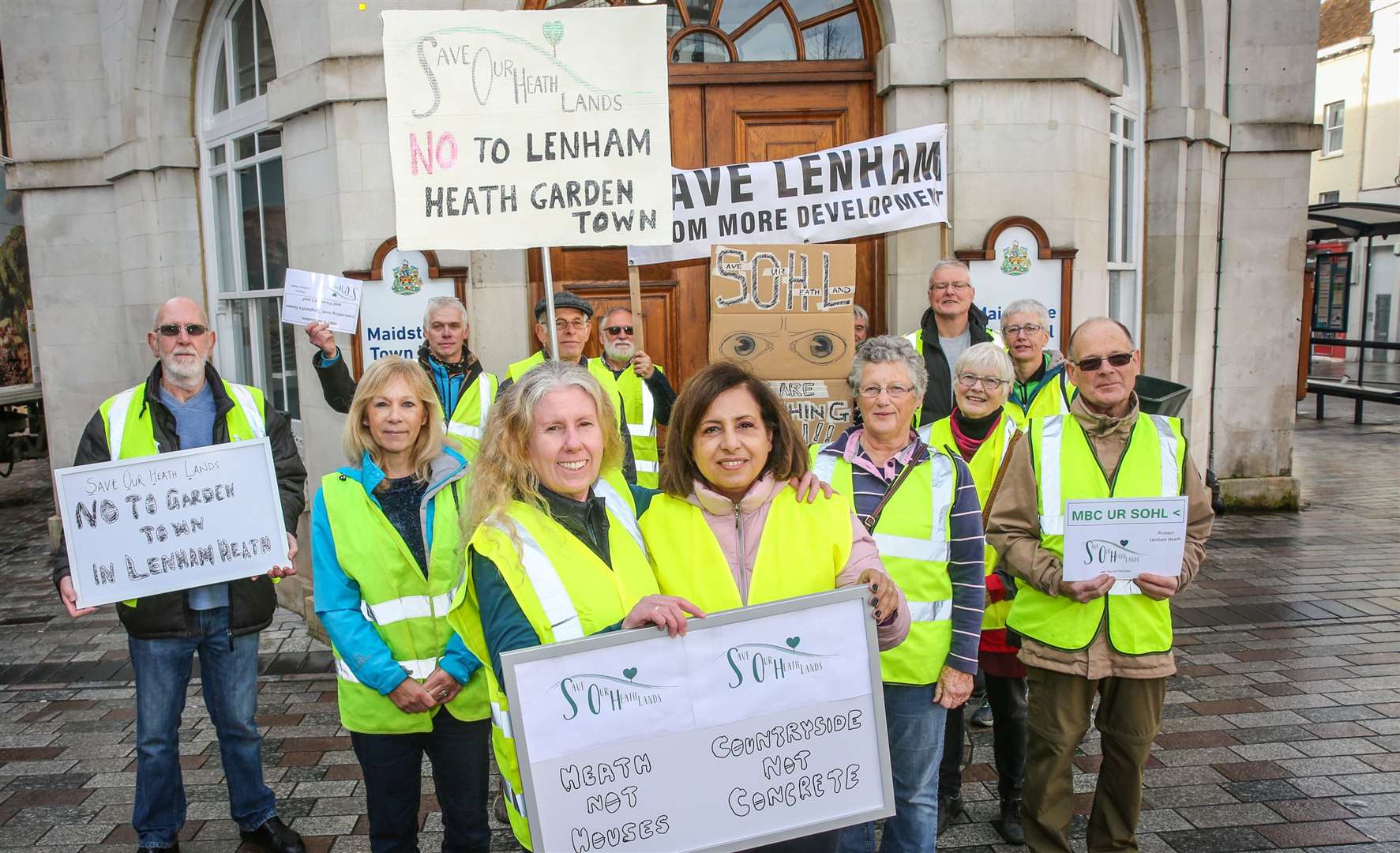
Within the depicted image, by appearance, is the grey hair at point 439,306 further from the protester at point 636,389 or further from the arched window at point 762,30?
the arched window at point 762,30

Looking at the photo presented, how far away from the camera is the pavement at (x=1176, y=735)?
3.90 metres

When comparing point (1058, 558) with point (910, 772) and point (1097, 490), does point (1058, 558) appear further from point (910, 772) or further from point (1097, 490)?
point (910, 772)

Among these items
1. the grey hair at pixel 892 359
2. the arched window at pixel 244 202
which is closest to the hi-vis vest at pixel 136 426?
the grey hair at pixel 892 359

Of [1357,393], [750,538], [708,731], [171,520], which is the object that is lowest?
[1357,393]

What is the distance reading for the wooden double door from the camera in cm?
668

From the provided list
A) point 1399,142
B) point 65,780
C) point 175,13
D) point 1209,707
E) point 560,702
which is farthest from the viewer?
point 1399,142

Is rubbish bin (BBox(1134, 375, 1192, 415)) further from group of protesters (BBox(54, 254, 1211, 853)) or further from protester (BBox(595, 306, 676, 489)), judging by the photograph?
protester (BBox(595, 306, 676, 489))

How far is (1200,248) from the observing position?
9133mm

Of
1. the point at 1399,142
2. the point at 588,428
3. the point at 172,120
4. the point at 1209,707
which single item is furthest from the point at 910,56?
the point at 1399,142

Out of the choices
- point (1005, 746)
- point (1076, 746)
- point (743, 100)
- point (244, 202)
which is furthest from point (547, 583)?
point (244, 202)

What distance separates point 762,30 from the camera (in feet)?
22.1

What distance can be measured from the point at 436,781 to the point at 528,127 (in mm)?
2711

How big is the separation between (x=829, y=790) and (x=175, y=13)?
27.3ft

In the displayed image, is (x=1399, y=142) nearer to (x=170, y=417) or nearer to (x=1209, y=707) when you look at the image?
(x=1209, y=707)
